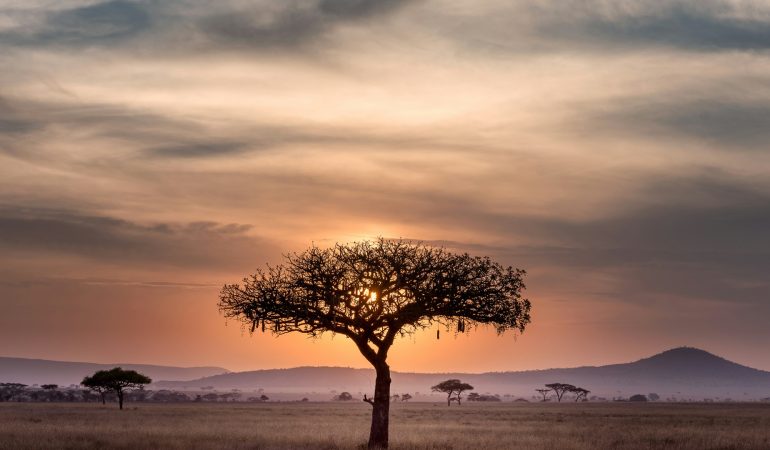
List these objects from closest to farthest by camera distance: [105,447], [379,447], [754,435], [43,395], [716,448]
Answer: [379,447] → [105,447] → [716,448] → [754,435] → [43,395]

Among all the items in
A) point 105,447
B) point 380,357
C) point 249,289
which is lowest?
point 105,447

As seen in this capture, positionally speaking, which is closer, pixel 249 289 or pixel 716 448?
pixel 249 289

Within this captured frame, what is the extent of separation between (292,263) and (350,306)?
3264 millimetres

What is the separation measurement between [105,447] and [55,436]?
27.6 feet

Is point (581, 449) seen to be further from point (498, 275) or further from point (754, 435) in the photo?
point (754, 435)

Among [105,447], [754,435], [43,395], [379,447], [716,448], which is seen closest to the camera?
[379,447]

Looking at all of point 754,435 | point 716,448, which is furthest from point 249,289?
point 754,435

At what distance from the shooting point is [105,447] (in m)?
48.1

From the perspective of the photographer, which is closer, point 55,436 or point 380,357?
point 380,357

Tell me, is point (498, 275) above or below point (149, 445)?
above

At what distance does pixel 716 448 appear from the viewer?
52750 mm

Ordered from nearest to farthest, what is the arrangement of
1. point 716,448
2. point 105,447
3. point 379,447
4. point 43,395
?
point 379,447 < point 105,447 < point 716,448 < point 43,395

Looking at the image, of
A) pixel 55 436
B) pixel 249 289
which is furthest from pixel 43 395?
pixel 249 289

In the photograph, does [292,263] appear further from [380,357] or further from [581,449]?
[581,449]
